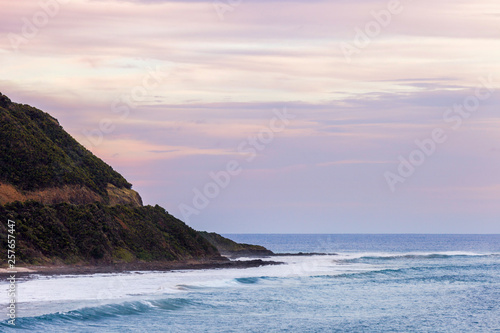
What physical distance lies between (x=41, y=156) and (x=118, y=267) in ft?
58.7

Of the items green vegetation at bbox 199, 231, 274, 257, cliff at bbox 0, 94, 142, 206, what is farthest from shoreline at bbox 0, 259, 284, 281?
green vegetation at bbox 199, 231, 274, 257

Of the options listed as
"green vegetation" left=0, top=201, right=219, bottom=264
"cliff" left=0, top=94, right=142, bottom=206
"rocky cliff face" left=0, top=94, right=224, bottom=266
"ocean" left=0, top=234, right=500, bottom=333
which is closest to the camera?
"ocean" left=0, top=234, right=500, bottom=333

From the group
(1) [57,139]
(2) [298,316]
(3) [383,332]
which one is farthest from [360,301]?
(1) [57,139]

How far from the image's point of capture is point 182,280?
5338cm

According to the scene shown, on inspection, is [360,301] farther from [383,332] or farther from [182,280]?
[182,280]

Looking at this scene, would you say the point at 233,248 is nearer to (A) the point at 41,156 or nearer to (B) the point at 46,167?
(A) the point at 41,156

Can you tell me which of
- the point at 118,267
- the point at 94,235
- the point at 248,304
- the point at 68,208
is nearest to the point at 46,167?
the point at 68,208

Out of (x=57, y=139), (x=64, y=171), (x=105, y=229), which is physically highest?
(x=57, y=139)

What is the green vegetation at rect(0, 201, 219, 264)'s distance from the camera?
190ft

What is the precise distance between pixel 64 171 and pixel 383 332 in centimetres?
4936

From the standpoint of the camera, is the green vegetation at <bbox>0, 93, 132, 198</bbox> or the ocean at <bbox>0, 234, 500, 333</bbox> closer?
the ocean at <bbox>0, 234, 500, 333</bbox>

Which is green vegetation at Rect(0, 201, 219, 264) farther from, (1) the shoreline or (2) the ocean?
(2) the ocean

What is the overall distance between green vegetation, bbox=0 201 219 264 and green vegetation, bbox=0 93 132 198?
5.15 metres

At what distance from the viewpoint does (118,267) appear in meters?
61.5
